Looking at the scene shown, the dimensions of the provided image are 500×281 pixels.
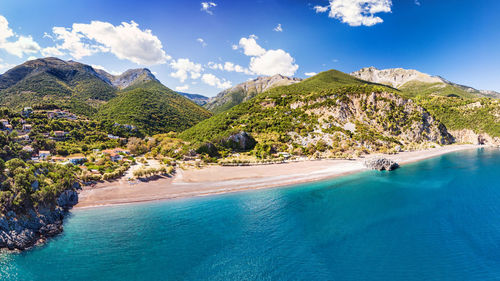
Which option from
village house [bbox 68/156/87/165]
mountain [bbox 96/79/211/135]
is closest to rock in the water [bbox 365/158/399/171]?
village house [bbox 68/156/87/165]

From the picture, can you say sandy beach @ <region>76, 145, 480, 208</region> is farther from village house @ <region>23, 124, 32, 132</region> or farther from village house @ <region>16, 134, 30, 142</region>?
village house @ <region>23, 124, 32, 132</region>

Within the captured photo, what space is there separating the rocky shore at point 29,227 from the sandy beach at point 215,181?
19.2 ft

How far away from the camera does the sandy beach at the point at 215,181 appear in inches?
1208

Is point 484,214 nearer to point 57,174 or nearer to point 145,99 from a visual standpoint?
point 57,174

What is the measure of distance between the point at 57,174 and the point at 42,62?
200m

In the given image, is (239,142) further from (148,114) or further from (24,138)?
(148,114)

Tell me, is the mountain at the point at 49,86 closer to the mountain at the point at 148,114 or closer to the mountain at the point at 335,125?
the mountain at the point at 148,114

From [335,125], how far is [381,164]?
3101cm

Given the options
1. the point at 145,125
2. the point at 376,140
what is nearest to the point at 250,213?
the point at 376,140

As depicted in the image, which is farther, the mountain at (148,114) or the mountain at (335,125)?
the mountain at (148,114)

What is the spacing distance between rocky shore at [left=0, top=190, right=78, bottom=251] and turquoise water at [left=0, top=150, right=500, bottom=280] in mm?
1216

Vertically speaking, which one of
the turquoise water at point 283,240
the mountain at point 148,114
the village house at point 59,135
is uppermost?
the mountain at point 148,114

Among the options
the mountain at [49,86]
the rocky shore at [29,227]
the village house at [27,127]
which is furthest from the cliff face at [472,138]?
the mountain at [49,86]

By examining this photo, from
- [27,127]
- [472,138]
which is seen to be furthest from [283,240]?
[472,138]
